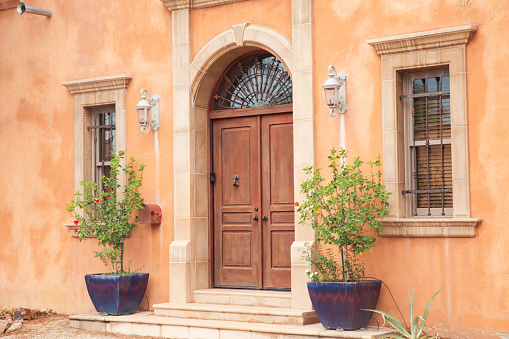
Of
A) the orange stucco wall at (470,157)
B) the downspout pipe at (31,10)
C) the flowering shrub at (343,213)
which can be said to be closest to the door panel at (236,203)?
the flowering shrub at (343,213)

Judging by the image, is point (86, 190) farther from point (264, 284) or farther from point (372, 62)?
point (372, 62)

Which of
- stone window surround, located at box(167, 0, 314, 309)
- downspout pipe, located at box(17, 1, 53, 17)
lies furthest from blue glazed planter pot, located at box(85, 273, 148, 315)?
downspout pipe, located at box(17, 1, 53, 17)

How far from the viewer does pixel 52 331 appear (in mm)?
9625

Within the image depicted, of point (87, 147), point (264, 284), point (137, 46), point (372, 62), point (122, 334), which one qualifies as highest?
point (137, 46)

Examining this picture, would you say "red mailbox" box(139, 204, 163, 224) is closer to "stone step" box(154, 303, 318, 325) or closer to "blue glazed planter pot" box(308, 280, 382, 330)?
"stone step" box(154, 303, 318, 325)

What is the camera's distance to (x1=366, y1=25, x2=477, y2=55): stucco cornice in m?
7.73

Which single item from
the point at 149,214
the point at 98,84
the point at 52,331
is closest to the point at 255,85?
the point at 149,214

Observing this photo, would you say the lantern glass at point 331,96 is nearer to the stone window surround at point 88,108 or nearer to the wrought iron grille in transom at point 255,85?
the wrought iron grille in transom at point 255,85

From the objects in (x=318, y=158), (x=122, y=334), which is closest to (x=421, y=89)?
(x=318, y=158)

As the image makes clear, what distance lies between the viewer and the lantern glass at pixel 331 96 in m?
8.37

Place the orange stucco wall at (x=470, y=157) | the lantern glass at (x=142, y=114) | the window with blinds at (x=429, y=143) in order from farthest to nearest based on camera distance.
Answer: the lantern glass at (x=142, y=114)
the window with blinds at (x=429, y=143)
the orange stucco wall at (x=470, y=157)

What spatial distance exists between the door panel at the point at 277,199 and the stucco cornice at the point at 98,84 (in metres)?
2.30

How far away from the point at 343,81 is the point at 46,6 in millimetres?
5398

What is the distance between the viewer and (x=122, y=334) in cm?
920
